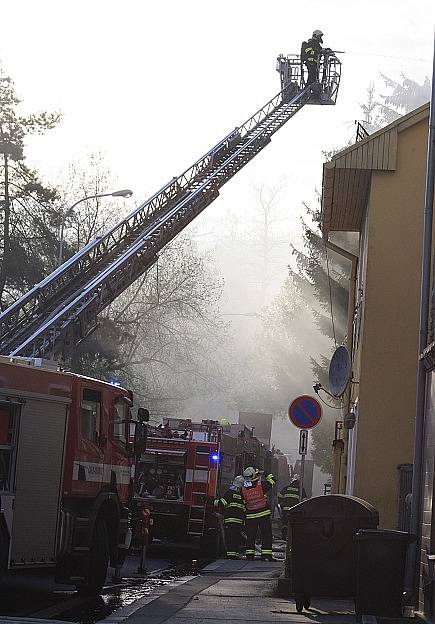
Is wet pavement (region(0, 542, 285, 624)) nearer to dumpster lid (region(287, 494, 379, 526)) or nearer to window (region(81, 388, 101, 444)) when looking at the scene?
window (region(81, 388, 101, 444))

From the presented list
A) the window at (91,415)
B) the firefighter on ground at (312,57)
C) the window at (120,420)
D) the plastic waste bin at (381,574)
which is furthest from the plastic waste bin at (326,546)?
the firefighter on ground at (312,57)

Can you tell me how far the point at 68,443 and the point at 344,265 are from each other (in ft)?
87.2

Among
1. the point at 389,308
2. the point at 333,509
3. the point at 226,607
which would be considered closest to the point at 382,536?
the point at 333,509

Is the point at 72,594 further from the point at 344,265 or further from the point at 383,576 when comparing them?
the point at 344,265

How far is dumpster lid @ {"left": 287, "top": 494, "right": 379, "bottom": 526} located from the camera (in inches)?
474

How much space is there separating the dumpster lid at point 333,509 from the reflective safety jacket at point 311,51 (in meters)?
23.0

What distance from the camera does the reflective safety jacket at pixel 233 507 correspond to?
68.9 feet

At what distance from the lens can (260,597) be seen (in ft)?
43.6

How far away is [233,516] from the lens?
2116 cm

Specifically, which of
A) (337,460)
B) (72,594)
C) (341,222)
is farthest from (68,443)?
(337,460)

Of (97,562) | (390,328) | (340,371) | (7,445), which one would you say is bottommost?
(97,562)

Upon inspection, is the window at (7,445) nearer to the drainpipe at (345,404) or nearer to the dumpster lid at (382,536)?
the dumpster lid at (382,536)

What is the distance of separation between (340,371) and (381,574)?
6.29 metres

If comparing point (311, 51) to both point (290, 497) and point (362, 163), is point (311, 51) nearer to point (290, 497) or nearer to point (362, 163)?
point (290, 497)
